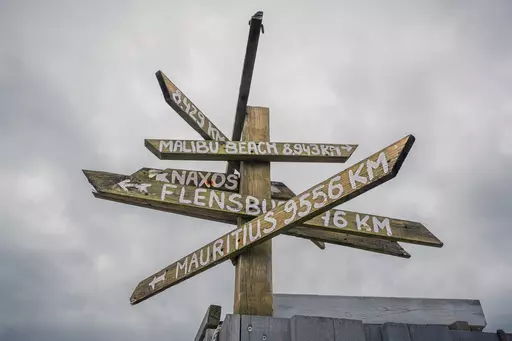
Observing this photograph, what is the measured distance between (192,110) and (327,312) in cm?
237

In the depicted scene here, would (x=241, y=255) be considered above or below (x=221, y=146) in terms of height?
below

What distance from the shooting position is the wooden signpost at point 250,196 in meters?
2.85

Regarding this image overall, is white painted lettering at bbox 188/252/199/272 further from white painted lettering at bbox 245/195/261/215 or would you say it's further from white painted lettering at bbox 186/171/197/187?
white painted lettering at bbox 186/171/197/187

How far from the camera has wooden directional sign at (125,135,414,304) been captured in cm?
256

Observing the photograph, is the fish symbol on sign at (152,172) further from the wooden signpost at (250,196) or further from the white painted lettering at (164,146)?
the white painted lettering at (164,146)

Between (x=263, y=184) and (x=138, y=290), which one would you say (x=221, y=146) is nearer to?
(x=263, y=184)

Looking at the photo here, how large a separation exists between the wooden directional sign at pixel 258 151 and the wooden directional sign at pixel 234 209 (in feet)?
1.37

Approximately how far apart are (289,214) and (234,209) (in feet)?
2.45

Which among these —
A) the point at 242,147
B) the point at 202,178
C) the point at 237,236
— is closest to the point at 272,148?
the point at 242,147

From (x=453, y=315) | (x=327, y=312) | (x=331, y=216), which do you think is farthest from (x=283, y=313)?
(x=453, y=315)

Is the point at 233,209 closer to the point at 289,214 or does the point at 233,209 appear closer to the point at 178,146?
the point at 289,214

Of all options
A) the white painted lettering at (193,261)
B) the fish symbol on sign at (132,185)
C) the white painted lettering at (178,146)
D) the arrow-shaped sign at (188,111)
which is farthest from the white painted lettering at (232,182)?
the white painted lettering at (193,261)

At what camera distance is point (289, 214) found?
2.97 m

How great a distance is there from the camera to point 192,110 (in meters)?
4.20
